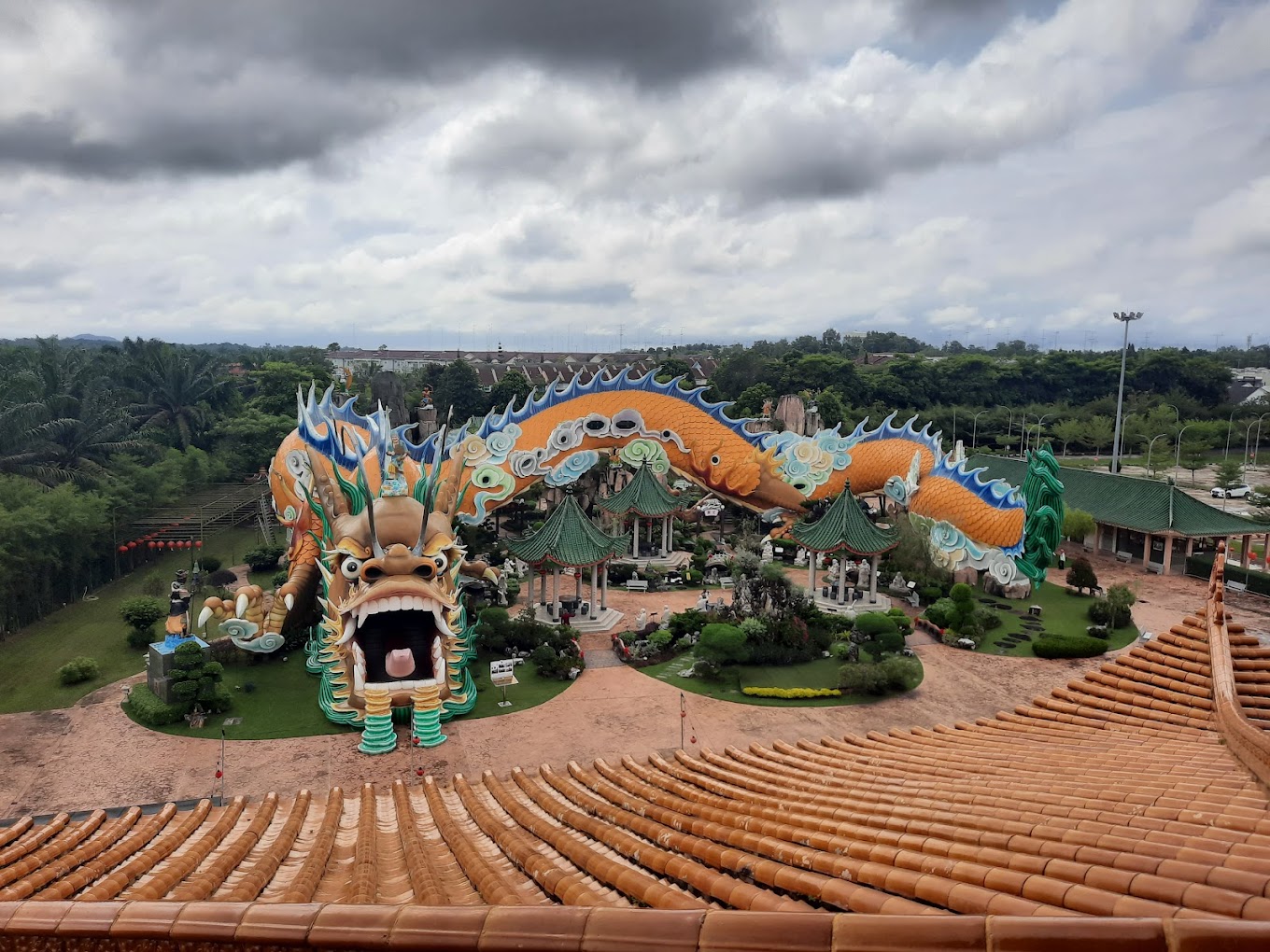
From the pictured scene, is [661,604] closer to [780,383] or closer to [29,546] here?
[29,546]

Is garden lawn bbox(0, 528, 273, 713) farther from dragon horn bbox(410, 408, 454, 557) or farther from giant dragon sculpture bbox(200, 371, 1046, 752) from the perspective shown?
dragon horn bbox(410, 408, 454, 557)

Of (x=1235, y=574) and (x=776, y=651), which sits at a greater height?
(x=1235, y=574)

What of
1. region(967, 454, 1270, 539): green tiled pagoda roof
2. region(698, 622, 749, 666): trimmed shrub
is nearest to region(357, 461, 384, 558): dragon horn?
region(698, 622, 749, 666): trimmed shrub

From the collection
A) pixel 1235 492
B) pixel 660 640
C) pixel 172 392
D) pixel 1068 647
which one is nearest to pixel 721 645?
pixel 660 640

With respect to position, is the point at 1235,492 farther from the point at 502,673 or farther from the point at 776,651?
the point at 502,673

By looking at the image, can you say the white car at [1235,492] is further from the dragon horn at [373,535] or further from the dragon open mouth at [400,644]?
the dragon horn at [373,535]

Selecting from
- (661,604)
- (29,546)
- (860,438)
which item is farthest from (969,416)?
(29,546)

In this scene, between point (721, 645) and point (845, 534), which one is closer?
point (721, 645)
